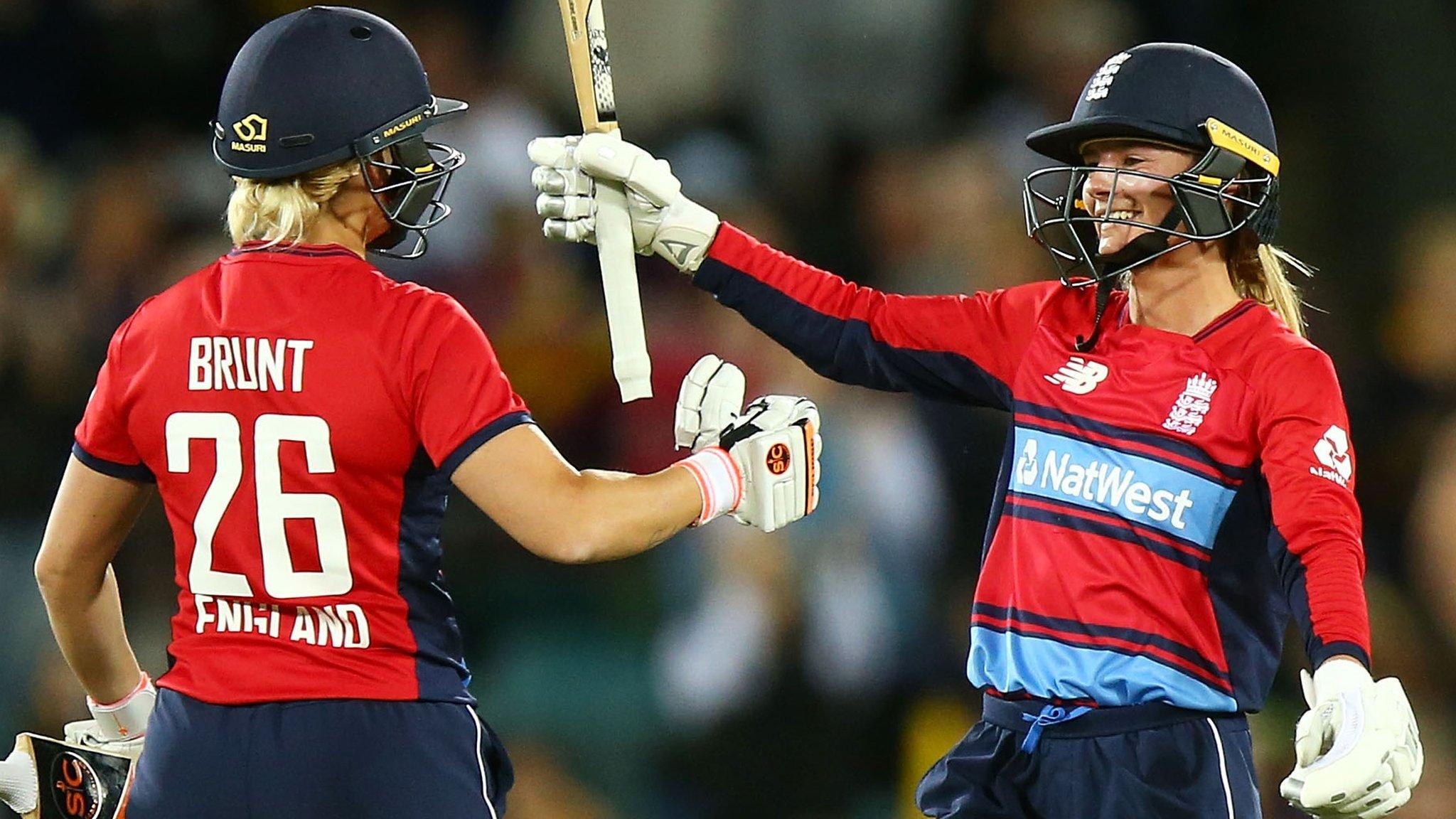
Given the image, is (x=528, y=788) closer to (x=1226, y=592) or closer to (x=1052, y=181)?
(x=1052, y=181)

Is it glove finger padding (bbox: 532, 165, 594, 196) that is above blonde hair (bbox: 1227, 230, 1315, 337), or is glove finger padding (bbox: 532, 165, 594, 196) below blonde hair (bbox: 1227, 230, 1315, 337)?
above

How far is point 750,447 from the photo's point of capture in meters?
2.92

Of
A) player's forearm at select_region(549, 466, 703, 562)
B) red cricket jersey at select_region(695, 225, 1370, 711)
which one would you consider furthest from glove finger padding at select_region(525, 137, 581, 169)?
red cricket jersey at select_region(695, 225, 1370, 711)

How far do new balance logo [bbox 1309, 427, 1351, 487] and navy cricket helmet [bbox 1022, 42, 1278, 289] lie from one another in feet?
1.40

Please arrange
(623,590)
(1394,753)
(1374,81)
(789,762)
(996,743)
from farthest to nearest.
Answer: (1374,81), (623,590), (789,762), (996,743), (1394,753)

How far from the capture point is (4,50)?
5.89m

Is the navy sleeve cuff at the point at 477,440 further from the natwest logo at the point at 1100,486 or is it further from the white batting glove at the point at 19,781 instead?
the white batting glove at the point at 19,781

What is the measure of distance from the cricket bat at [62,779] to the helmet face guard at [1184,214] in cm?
192

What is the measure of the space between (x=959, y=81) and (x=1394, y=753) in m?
3.95

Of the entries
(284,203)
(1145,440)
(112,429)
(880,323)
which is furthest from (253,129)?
(1145,440)

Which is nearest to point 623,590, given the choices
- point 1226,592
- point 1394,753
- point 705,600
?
point 705,600

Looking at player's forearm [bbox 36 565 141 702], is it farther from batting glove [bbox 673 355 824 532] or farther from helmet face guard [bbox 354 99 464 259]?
batting glove [bbox 673 355 824 532]

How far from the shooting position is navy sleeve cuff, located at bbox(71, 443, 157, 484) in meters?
2.74

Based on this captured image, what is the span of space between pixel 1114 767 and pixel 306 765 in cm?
127
